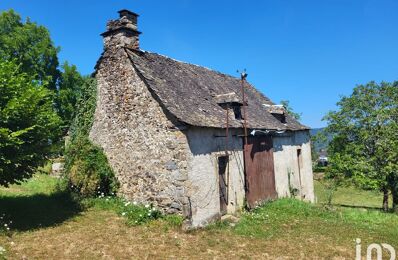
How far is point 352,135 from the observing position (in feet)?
81.0

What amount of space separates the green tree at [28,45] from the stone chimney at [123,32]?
1736cm

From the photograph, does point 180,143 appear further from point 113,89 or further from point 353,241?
point 353,241

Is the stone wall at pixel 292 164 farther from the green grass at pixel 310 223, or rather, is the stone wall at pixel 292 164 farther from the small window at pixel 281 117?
the green grass at pixel 310 223

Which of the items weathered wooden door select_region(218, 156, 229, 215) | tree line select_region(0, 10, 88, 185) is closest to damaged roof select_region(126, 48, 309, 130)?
weathered wooden door select_region(218, 156, 229, 215)

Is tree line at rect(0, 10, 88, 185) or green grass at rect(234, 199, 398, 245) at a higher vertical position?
tree line at rect(0, 10, 88, 185)

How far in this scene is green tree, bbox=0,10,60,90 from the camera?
28.6 meters

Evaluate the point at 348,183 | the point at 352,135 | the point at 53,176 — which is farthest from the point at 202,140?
the point at 352,135

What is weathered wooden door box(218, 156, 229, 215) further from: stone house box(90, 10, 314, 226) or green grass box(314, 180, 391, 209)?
green grass box(314, 180, 391, 209)

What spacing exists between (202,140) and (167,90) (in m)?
2.40

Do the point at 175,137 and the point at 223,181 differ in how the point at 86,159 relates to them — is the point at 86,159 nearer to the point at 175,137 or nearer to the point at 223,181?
the point at 175,137

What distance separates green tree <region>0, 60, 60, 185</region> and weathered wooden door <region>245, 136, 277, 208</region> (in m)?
7.85

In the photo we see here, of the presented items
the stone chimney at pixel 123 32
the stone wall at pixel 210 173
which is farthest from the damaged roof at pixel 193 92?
the stone wall at pixel 210 173

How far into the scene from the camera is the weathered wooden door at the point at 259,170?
1469cm

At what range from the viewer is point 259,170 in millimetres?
15461
